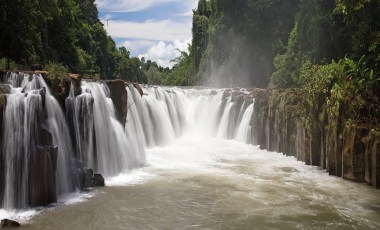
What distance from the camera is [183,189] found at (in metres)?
15.8

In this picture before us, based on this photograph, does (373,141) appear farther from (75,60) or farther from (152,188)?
(75,60)

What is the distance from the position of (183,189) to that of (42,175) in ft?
18.3

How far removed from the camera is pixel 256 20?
176 feet

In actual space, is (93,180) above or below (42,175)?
below

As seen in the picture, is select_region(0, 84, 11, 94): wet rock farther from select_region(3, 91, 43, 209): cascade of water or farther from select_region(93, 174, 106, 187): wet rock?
select_region(93, 174, 106, 187): wet rock

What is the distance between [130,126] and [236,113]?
11.9 metres

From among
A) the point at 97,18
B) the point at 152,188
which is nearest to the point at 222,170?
the point at 152,188

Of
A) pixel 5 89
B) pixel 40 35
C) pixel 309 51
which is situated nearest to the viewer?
pixel 5 89

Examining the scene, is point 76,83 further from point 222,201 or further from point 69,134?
point 222,201

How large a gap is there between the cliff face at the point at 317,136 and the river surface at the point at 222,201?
0.72 metres

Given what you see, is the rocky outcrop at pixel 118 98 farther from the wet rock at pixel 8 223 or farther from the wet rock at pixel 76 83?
the wet rock at pixel 8 223

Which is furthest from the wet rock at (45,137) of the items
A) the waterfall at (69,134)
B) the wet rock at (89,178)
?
the wet rock at (89,178)

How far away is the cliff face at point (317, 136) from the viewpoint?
1595 centimetres

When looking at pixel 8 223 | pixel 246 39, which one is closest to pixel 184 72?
pixel 246 39
